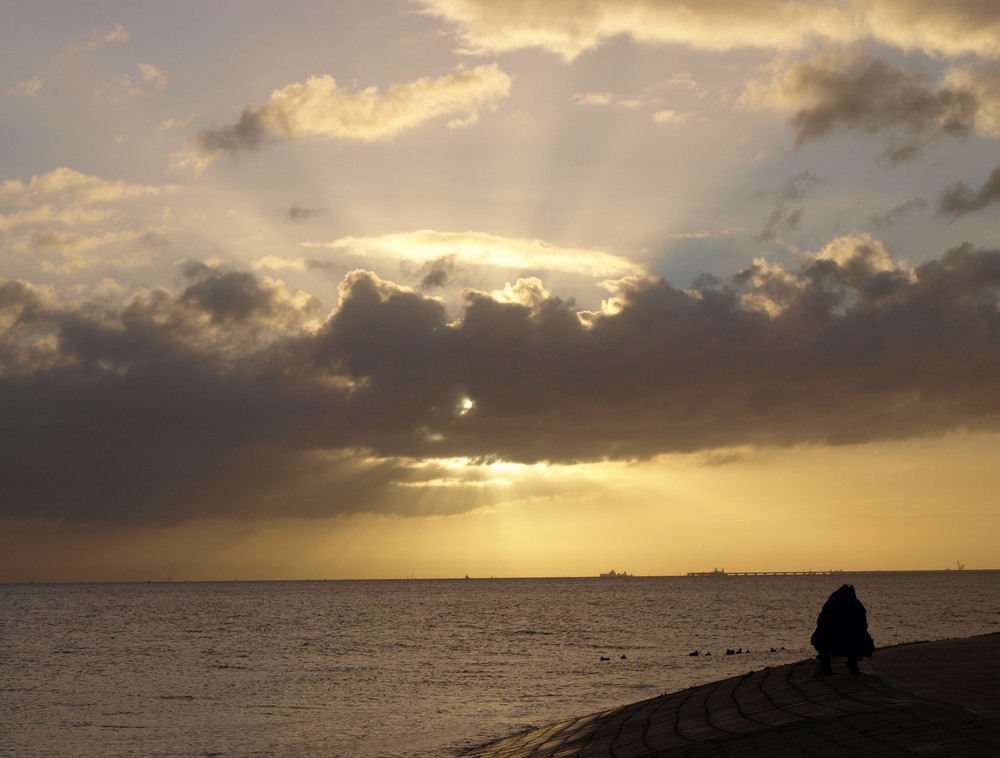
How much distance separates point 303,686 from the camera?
215 feet

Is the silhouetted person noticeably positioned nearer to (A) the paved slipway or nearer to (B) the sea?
(A) the paved slipway

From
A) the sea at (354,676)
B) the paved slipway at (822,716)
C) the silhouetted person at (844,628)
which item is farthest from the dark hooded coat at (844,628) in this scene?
the sea at (354,676)

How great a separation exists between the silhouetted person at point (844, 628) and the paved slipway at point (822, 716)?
0.82m

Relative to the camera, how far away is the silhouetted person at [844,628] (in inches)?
939

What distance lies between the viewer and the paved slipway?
1850 cm

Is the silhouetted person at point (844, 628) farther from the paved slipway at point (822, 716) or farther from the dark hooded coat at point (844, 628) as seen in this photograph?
the paved slipway at point (822, 716)

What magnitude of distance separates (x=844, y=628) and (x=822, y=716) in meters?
3.43

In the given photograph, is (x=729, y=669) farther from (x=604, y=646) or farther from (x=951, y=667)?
(x=951, y=667)

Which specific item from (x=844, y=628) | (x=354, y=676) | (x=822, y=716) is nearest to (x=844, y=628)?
(x=844, y=628)

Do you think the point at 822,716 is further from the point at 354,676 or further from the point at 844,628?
the point at 354,676

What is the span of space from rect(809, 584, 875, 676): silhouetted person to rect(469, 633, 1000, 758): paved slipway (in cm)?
82

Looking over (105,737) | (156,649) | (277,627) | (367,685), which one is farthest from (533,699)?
(277,627)

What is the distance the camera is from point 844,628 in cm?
2439

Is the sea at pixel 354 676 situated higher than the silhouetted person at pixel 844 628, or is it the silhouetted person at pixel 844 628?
the silhouetted person at pixel 844 628
